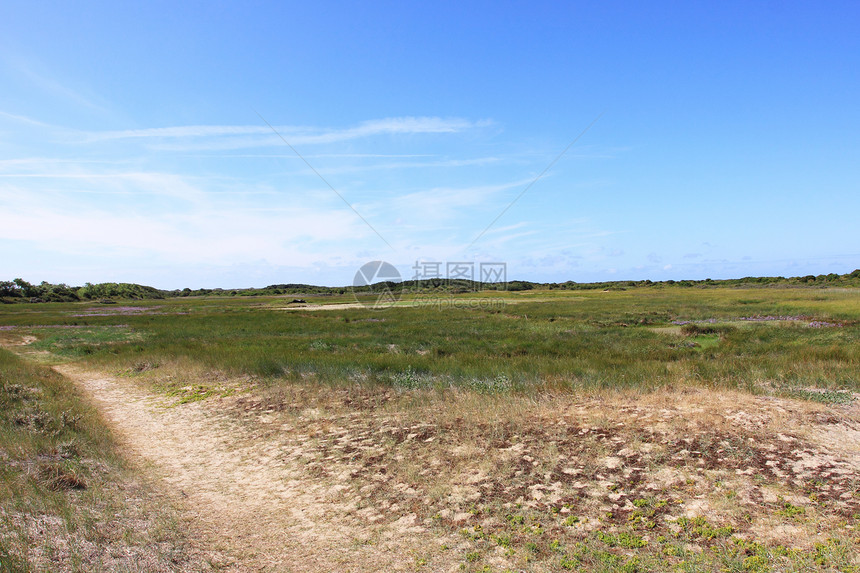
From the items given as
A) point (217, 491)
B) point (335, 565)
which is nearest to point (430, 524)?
point (335, 565)

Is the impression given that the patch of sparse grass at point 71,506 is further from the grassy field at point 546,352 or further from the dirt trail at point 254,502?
the grassy field at point 546,352

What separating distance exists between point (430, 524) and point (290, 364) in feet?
40.2

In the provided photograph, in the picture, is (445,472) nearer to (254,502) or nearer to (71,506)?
(254,502)

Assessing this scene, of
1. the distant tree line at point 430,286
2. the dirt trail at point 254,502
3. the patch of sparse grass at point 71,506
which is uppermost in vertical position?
the distant tree line at point 430,286

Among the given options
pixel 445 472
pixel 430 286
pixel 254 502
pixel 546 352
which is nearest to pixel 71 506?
pixel 254 502

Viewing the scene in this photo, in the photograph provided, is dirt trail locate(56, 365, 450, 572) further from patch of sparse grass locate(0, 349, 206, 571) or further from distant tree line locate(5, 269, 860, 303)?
distant tree line locate(5, 269, 860, 303)

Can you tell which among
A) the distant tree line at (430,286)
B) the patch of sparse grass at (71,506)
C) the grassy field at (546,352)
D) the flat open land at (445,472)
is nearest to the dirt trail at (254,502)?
the flat open land at (445,472)

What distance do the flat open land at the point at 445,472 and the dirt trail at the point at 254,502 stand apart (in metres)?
0.03

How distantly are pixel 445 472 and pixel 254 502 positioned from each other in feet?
9.20

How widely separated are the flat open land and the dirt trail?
0.11ft

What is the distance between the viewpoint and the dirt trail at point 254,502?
4.94 m

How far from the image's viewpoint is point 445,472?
705 centimetres

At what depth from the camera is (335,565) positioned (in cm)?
475

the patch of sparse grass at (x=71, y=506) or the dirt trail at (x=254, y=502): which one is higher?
the patch of sparse grass at (x=71, y=506)
